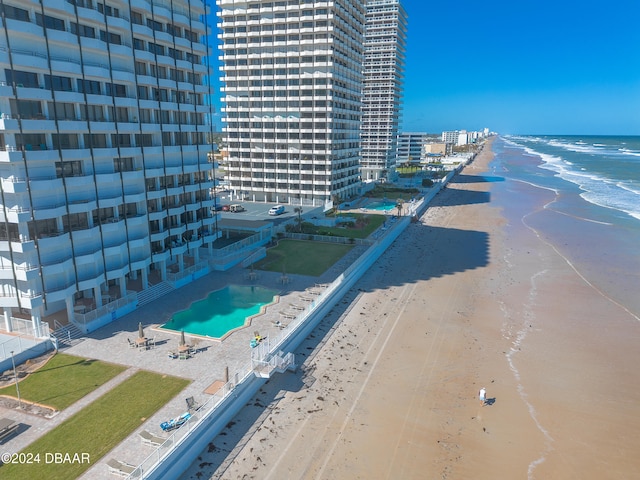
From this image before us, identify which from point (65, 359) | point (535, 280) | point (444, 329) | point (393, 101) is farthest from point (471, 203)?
point (65, 359)

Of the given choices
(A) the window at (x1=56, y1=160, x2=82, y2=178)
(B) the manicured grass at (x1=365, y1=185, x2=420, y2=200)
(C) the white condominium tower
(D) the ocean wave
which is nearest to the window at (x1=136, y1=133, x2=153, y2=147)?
(A) the window at (x1=56, y1=160, x2=82, y2=178)

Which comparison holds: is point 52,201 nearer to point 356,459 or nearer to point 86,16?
point 86,16

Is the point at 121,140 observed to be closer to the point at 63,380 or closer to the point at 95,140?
the point at 95,140

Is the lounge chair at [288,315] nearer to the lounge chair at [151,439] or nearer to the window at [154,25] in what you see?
the lounge chair at [151,439]

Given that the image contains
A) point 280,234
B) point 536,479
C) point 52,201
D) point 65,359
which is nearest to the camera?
point 536,479

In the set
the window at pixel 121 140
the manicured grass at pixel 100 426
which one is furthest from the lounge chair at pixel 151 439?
A: the window at pixel 121 140

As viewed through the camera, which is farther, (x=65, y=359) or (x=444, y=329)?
(x=444, y=329)
